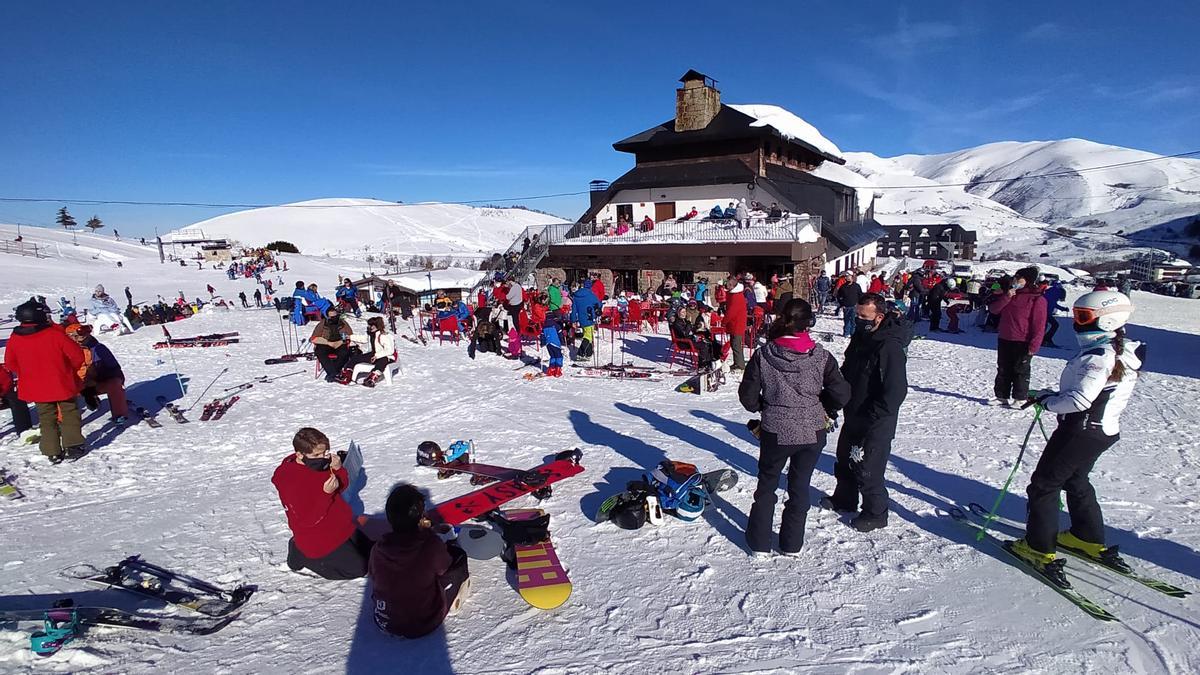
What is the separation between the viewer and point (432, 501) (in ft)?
16.9

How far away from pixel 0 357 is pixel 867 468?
58.1 feet

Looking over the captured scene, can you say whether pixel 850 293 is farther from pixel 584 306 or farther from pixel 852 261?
pixel 852 261

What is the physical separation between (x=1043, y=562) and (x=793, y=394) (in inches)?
82.5

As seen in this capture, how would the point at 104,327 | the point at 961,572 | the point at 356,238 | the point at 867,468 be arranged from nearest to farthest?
1. the point at 961,572
2. the point at 867,468
3. the point at 104,327
4. the point at 356,238

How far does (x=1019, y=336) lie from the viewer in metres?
7.06

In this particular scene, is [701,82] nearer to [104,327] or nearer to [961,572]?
[104,327]

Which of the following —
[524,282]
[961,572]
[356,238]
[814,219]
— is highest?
[356,238]

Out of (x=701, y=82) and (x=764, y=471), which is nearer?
(x=764, y=471)

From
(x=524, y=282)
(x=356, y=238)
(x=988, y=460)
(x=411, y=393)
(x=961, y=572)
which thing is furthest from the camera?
(x=356, y=238)

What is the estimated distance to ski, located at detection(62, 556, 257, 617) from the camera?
141 inches

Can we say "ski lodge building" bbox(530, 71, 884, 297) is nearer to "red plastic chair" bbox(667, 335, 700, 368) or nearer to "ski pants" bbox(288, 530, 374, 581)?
"red plastic chair" bbox(667, 335, 700, 368)

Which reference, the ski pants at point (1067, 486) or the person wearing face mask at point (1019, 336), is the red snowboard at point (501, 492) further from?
the person wearing face mask at point (1019, 336)

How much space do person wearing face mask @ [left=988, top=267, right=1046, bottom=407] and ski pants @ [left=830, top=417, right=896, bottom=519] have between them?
164 inches

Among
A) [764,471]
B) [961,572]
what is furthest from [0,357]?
[961,572]
